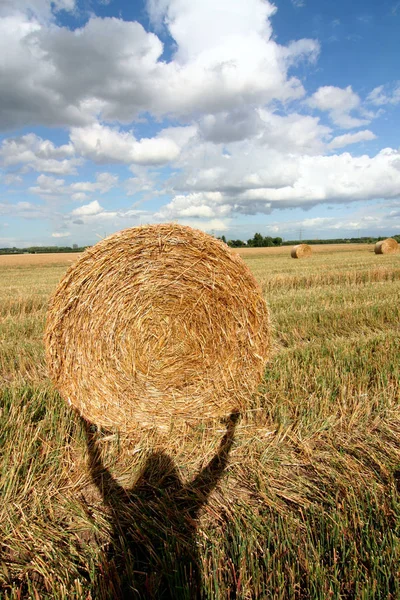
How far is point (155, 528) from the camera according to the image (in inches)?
99.0

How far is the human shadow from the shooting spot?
202 cm

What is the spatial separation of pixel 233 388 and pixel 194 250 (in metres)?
1.46

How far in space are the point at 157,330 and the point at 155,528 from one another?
2.00m

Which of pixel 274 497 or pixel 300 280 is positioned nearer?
pixel 274 497

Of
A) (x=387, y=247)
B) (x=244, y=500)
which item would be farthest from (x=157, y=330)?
(x=387, y=247)

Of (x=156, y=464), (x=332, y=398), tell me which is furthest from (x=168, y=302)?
(x=332, y=398)

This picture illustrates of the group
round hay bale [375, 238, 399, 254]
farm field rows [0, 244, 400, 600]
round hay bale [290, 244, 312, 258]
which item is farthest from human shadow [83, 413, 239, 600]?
round hay bale [375, 238, 399, 254]

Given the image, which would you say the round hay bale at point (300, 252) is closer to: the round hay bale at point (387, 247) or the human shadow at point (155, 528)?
the round hay bale at point (387, 247)

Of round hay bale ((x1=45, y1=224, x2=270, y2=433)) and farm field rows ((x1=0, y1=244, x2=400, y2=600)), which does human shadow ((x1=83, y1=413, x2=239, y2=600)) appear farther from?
round hay bale ((x1=45, y1=224, x2=270, y2=433))

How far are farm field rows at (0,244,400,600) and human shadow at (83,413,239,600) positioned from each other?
1 cm

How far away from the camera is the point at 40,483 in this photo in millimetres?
2979

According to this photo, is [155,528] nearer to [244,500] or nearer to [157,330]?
[244,500]

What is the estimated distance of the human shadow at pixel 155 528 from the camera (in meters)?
2.02

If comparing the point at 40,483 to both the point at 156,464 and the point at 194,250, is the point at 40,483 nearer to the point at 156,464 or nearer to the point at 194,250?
the point at 156,464
